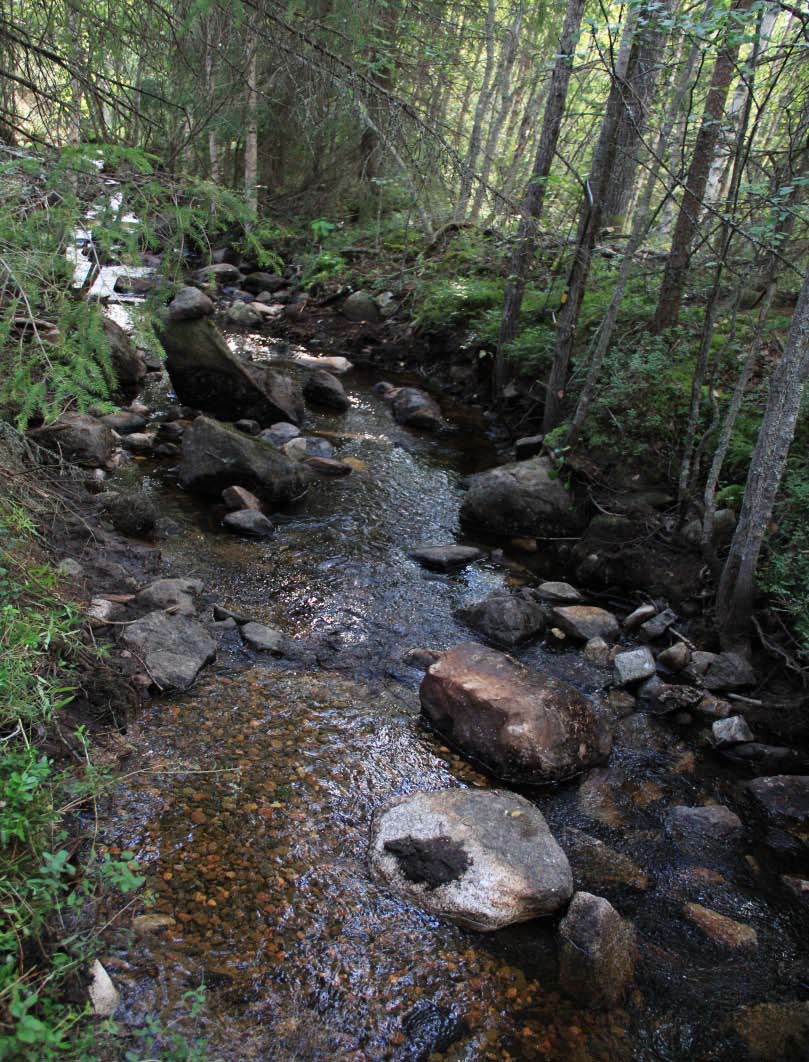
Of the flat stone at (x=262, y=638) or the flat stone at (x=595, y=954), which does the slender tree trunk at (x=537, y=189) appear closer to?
the flat stone at (x=262, y=638)

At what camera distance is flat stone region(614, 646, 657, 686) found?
5.42m

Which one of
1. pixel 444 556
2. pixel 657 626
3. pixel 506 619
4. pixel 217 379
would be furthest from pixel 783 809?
pixel 217 379

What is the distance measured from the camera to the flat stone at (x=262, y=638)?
16.8 feet

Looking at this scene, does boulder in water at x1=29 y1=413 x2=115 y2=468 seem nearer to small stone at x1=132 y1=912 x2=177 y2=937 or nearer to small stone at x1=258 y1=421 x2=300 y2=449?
small stone at x1=258 y1=421 x2=300 y2=449

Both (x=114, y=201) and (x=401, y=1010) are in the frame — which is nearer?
(x=401, y=1010)

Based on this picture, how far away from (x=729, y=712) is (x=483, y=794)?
2.30 m

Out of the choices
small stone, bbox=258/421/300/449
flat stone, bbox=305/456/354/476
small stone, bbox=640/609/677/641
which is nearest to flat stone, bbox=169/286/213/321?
small stone, bbox=258/421/300/449

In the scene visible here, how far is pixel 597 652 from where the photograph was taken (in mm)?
5730

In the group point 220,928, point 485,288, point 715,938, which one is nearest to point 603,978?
point 715,938

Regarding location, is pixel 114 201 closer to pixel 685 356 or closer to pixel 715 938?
pixel 715 938

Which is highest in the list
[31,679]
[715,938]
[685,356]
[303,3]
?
[303,3]

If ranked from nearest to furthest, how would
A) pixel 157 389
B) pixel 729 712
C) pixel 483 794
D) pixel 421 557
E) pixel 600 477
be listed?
pixel 483 794 → pixel 729 712 → pixel 421 557 → pixel 600 477 → pixel 157 389

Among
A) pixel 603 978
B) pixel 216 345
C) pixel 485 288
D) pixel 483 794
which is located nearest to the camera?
pixel 603 978

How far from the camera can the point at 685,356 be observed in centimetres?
768
